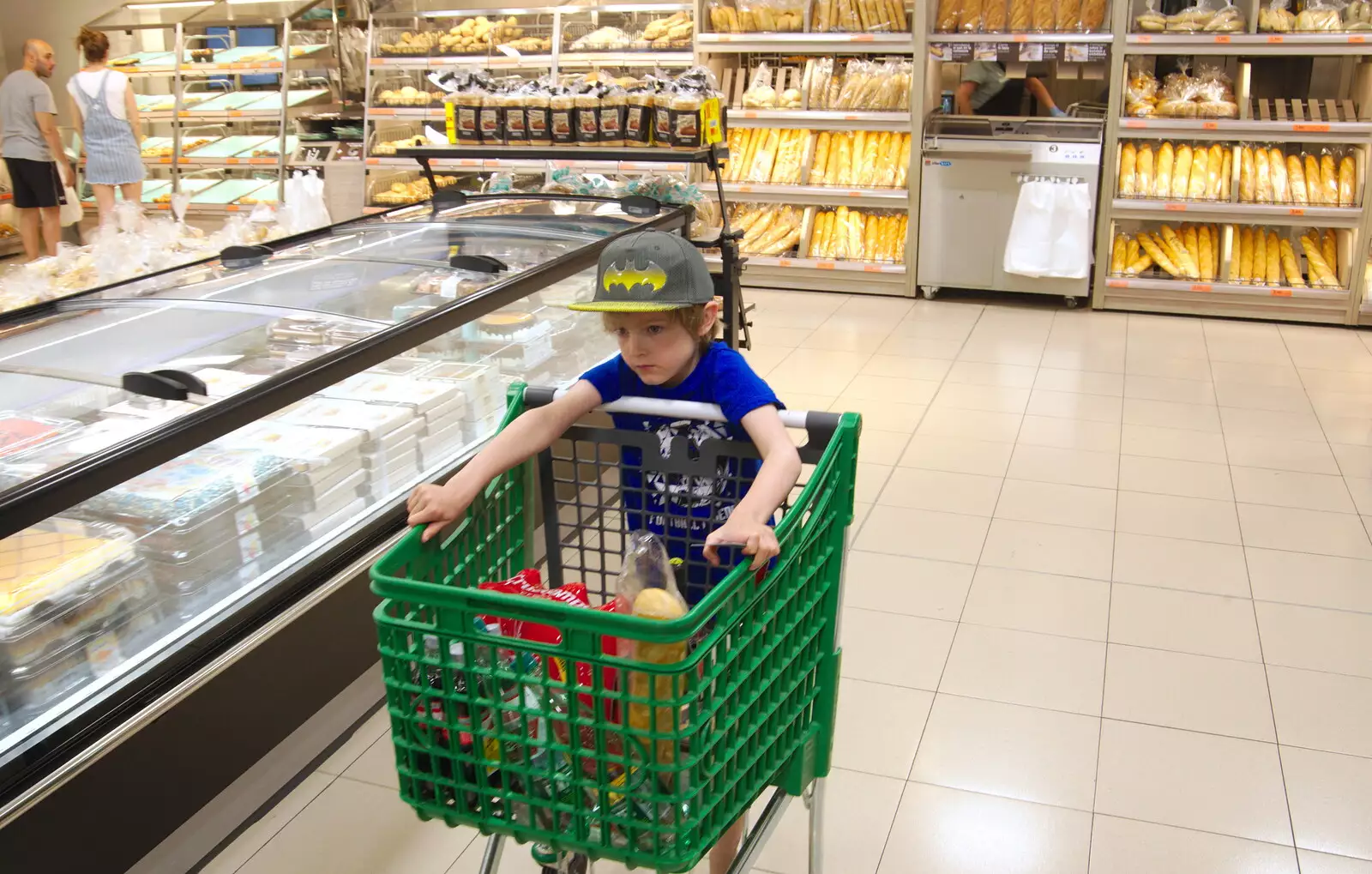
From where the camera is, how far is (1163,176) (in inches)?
251

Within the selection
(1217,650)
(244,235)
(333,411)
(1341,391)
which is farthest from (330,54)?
(1217,650)

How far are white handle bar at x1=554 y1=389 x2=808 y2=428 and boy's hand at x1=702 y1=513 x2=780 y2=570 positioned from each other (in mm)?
339

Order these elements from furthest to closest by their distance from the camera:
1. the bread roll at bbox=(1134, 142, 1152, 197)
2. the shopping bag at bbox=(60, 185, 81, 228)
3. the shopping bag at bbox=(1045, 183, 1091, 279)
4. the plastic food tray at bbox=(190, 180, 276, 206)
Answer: the shopping bag at bbox=(60, 185, 81, 228), the plastic food tray at bbox=(190, 180, 276, 206), the bread roll at bbox=(1134, 142, 1152, 197), the shopping bag at bbox=(1045, 183, 1091, 279)

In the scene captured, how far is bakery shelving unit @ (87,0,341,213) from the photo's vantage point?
834 centimetres

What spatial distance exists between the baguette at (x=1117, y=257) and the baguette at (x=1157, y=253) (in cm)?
12

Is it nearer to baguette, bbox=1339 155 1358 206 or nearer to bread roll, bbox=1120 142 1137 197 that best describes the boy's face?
bread roll, bbox=1120 142 1137 197

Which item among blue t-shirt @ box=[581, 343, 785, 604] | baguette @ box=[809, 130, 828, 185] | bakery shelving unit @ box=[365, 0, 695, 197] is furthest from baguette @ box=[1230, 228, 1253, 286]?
blue t-shirt @ box=[581, 343, 785, 604]

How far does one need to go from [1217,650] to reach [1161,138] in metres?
4.46

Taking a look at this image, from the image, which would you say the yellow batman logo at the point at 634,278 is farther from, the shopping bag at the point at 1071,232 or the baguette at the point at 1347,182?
the baguette at the point at 1347,182

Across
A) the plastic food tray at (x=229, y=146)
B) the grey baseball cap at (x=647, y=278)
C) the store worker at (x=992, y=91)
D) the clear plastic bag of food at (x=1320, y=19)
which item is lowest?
the grey baseball cap at (x=647, y=278)

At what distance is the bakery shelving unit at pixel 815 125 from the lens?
22.3ft

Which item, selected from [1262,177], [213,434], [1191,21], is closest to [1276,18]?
[1191,21]

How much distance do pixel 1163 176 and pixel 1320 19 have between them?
1.09m

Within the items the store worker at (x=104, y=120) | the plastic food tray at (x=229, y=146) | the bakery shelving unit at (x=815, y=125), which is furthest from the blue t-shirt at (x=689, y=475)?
the plastic food tray at (x=229, y=146)
